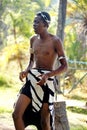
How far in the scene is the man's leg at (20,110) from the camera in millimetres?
4113

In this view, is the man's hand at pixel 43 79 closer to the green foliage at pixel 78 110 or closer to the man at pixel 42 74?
the man at pixel 42 74

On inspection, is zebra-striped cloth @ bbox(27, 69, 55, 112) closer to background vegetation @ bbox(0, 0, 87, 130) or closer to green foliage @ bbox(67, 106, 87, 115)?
green foliage @ bbox(67, 106, 87, 115)

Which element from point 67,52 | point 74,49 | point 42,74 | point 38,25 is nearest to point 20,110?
point 42,74

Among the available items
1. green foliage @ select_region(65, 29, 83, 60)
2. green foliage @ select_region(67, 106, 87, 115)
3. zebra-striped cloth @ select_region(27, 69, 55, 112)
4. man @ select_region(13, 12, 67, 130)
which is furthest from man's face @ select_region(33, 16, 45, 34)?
green foliage @ select_region(65, 29, 83, 60)

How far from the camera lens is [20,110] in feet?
13.5

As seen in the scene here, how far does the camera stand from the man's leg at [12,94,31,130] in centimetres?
411

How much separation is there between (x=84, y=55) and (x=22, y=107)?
12.6m

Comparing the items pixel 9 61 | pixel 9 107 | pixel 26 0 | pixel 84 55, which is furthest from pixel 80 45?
pixel 26 0

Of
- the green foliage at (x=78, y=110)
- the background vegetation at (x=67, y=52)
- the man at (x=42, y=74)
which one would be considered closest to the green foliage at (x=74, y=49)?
the background vegetation at (x=67, y=52)

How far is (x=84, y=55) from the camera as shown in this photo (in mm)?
16547

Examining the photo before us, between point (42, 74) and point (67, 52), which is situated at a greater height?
point (42, 74)

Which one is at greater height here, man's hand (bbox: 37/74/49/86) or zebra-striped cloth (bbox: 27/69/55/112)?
man's hand (bbox: 37/74/49/86)

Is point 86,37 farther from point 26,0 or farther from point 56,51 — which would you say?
point 56,51

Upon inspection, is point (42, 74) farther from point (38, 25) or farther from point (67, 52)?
point (67, 52)
